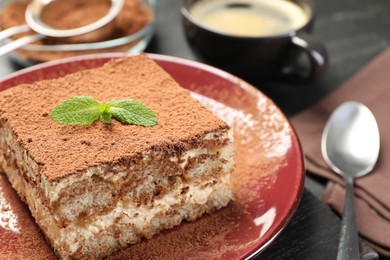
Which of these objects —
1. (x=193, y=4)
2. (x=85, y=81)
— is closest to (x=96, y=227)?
(x=85, y=81)

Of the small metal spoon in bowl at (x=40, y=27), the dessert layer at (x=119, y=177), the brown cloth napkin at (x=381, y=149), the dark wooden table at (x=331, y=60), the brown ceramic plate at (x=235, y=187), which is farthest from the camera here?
the small metal spoon in bowl at (x=40, y=27)

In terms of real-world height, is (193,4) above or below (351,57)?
above

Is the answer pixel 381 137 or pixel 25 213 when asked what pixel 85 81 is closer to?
pixel 25 213

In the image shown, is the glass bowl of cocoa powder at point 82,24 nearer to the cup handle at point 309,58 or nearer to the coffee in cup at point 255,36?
the coffee in cup at point 255,36

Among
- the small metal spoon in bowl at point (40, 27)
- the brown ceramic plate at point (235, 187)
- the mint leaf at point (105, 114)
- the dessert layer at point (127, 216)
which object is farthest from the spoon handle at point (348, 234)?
the small metal spoon in bowl at point (40, 27)

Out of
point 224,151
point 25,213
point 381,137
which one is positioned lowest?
point 381,137

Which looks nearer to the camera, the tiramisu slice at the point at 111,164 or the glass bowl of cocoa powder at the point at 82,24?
the tiramisu slice at the point at 111,164
